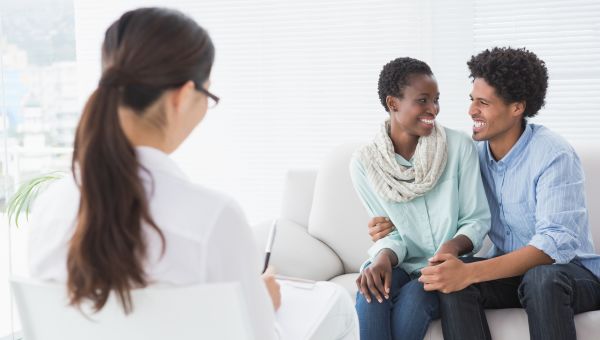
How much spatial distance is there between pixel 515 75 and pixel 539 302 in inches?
27.0

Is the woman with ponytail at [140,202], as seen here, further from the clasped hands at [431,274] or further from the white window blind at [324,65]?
the white window blind at [324,65]

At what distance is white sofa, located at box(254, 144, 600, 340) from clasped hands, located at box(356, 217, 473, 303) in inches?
13.0

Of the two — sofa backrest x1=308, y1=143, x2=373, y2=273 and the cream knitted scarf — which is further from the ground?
the cream knitted scarf

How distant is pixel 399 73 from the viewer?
89.4 inches

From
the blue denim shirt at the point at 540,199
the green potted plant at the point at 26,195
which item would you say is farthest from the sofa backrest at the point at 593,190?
the green potted plant at the point at 26,195

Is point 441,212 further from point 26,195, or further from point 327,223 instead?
point 26,195

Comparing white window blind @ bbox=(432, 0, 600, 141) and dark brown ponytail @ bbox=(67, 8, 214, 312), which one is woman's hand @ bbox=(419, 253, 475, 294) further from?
white window blind @ bbox=(432, 0, 600, 141)

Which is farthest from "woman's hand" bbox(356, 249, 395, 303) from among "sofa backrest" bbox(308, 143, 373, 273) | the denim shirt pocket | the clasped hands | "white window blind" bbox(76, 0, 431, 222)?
"white window blind" bbox(76, 0, 431, 222)

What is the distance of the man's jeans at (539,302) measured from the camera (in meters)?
1.87

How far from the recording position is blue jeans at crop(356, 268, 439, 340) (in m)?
1.95

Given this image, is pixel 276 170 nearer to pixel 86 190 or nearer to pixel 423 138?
pixel 423 138

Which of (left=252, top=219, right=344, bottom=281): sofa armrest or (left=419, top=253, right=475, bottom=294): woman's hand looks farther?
(left=252, top=219, right=344, bottom=281): sofa armrest

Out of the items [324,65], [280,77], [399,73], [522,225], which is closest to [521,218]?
[522,225]

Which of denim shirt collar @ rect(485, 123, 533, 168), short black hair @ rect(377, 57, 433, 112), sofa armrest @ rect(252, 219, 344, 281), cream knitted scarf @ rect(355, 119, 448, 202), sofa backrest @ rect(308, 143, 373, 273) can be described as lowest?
sofa armrest @ rect(252, 219, 344, 281)
